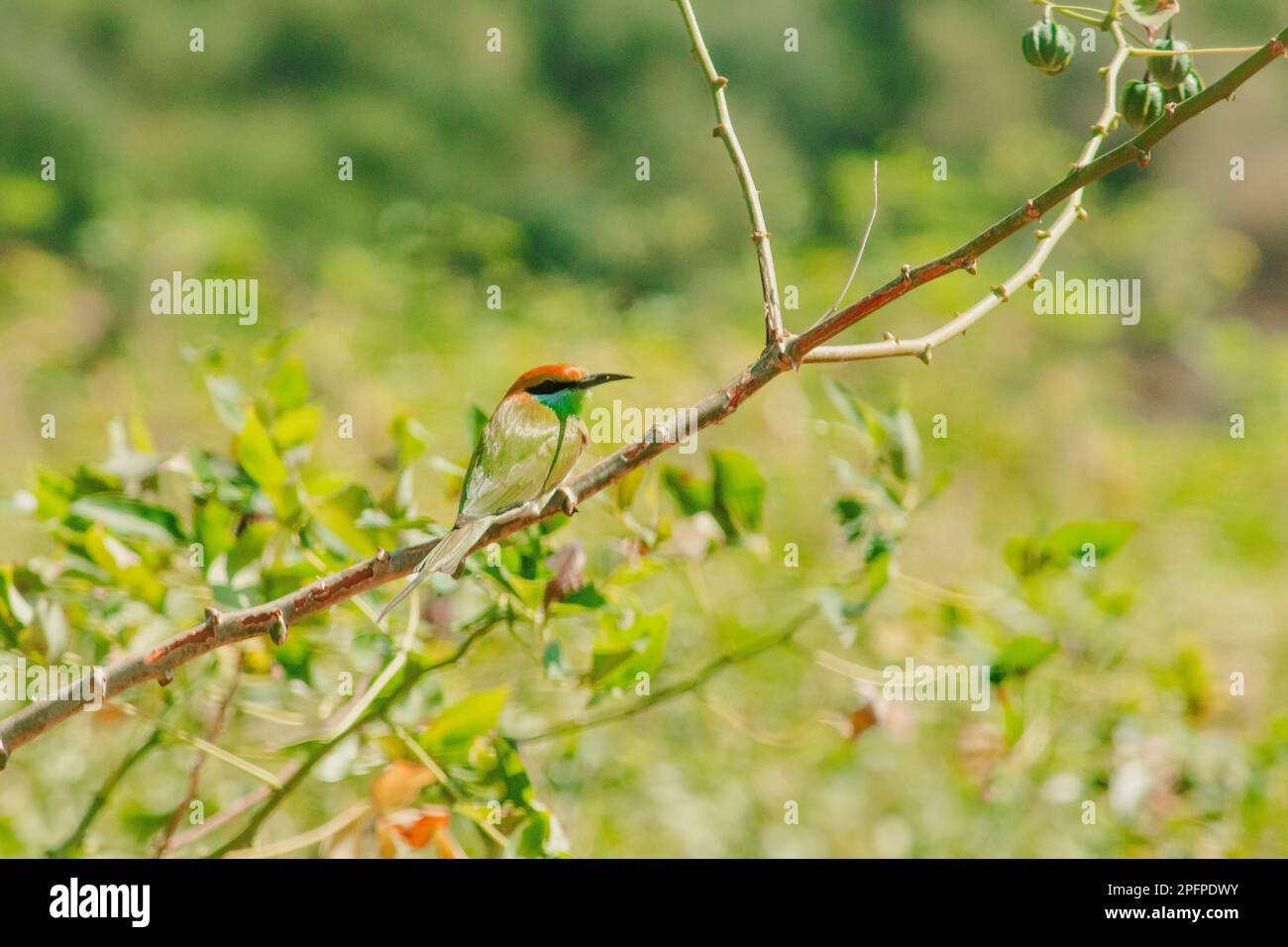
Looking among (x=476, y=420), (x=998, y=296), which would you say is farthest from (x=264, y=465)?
(x=998, y=296)

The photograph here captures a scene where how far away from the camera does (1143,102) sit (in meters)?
0.85

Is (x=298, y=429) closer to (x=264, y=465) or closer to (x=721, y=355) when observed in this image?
(x=264, y=465)

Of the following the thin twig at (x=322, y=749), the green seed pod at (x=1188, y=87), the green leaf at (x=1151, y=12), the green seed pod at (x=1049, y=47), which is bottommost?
the thin twig at (x=322, y=749)

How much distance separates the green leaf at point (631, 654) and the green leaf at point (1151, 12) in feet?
1.74

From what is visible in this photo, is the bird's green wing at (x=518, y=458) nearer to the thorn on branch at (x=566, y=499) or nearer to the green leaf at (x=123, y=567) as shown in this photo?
the thorn on branch at (x=566, y=499)

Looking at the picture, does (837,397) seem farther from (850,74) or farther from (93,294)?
(850,74)

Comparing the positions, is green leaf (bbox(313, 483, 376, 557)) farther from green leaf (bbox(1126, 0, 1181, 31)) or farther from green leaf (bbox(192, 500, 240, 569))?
green leaf (bbox(1126, 0, 1181, 31))

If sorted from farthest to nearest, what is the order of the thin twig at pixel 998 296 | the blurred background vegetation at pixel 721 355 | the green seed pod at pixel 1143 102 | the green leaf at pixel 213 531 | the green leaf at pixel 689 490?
the blurred background vegetation at pixel 721 355, the green leaf at pixel 689 490, the green leaf at pixel 213 531, the green seed pod at pixel 1143 102, the thin twig at pixel 998 296

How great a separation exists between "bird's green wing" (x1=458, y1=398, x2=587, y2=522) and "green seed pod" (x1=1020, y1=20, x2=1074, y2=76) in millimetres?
397

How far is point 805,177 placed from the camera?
606 cm

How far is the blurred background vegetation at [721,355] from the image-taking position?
152 cm

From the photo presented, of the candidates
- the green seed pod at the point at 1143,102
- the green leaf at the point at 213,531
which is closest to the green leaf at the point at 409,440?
the green leaf at the point at 213,531

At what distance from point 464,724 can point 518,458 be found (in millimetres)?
219

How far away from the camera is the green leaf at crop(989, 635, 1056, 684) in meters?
1.19
